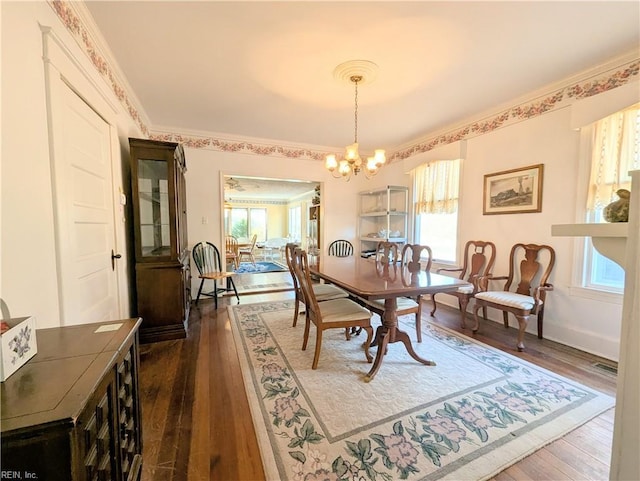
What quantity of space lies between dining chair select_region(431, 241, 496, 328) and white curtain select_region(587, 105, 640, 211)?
1.06 m

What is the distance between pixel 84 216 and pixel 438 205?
13.0ft

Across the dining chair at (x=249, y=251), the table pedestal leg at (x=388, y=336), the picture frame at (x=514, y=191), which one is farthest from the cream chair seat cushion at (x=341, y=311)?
the dining chair at (x=249, y=251)

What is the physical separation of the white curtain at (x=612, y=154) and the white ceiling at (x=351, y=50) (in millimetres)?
545

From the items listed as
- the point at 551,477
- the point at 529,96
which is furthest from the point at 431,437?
the point at 529,96

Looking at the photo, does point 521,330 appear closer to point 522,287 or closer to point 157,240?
point 522,287

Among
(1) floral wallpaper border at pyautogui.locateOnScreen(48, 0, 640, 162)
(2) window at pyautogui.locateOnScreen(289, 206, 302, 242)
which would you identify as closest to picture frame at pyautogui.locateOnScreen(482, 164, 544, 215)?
(1) floral wallpaper border at pyautogui.locateOnScreen(48, 0, 640, 162)

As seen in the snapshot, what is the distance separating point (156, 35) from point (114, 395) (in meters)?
2.30

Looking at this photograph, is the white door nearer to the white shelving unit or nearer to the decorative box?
the decorative box

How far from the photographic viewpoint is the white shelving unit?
4.61m

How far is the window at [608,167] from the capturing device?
7.06 ft

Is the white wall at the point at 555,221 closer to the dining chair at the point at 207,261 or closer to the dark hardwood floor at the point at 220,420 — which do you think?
the dark hardwood floor at the point at 220,420

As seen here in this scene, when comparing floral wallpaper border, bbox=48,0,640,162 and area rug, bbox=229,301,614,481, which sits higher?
Result: floral wallpaper border, bbox=48,0,640,162

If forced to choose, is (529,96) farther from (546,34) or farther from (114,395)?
(114,395)

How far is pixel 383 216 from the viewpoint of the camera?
16.4 feet
